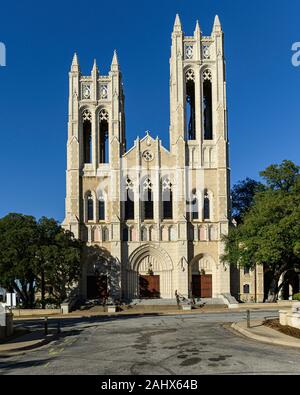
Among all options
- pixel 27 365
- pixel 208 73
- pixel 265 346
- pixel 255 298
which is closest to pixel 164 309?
pixel 255 298

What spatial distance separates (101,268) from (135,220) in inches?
237

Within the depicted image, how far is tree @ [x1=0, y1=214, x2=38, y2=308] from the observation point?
46.5m

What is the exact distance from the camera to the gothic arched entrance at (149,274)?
5553cm

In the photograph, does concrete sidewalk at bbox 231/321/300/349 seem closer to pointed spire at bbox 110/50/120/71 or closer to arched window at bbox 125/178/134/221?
arched window at bbox 125/178/134/221

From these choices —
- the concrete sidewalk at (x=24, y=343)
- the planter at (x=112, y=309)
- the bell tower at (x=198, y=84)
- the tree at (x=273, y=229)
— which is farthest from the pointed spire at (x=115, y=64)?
the concrete sidewalk at (x=24, y=343)

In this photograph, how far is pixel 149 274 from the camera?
55.9 meters

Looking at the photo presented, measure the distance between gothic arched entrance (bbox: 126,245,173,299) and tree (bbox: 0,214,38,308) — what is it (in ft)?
35.3

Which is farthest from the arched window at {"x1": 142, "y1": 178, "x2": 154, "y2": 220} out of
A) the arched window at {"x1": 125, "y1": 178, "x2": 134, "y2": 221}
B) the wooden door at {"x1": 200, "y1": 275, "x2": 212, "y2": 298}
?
the wooden door at {"x1": 200, "y1": 275, "x2": 212, "y2": 298}

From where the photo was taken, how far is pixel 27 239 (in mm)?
48062

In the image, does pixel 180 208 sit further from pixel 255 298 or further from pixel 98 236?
pixel 255 298

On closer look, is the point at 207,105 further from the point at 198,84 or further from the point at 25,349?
the point at 25,349

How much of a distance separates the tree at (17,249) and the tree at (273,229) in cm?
1821

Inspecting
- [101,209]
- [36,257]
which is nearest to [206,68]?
[101,209]

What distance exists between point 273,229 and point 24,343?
27528 millimetres
